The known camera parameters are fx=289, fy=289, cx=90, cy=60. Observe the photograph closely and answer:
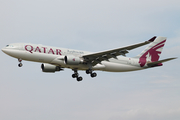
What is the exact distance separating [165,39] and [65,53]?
18928mm

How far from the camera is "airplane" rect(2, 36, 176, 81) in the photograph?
38.1 meters

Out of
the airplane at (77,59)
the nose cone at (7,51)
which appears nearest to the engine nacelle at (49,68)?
the airplane at (77,59)

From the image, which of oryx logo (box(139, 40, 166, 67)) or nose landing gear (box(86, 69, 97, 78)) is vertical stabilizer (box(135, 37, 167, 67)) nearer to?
oryx logo (box(139, 40, 166, 67))

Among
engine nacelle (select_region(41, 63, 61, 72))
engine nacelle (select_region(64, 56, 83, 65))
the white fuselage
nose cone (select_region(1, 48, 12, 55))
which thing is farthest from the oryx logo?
nose cone (select_region(1, 48, 12, 55))

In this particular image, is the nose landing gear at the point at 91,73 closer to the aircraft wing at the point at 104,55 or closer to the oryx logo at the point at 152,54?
the aircraft wing at the point at 104,55

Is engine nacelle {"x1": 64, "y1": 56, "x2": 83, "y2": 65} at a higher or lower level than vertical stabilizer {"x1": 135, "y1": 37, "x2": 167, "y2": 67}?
lower

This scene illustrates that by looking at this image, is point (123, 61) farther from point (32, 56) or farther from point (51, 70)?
point (32, 56)

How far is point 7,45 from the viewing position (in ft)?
127

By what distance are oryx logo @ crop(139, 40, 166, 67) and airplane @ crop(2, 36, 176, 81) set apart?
0.23m

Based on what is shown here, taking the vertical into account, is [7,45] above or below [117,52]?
above

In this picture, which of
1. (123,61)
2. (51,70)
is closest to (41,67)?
(51,70)

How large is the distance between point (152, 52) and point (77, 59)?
15216mm

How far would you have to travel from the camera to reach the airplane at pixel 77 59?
125 ft

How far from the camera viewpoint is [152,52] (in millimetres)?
48125
